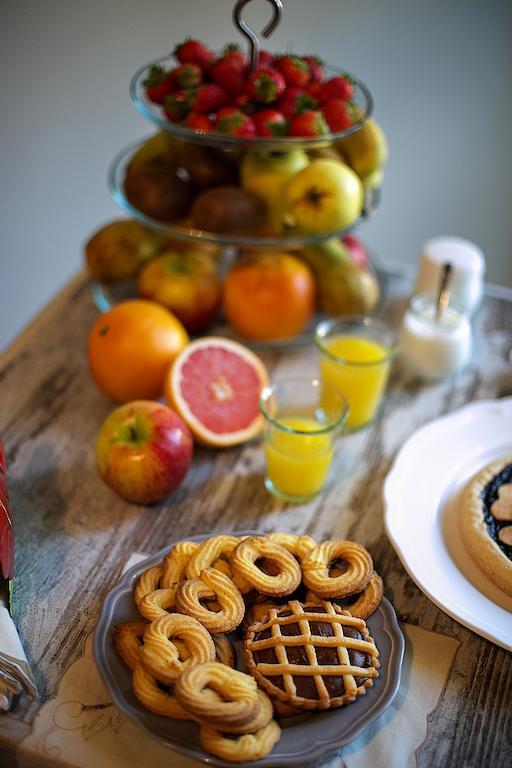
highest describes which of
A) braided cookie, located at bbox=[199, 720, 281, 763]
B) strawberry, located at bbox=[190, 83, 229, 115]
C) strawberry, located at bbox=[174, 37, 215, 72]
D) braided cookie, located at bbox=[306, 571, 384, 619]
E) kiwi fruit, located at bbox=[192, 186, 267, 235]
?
strawberry, located at bbox=[174, 37, 215, 72]

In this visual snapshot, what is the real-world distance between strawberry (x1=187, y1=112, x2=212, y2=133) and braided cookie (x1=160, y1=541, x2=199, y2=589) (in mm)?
731

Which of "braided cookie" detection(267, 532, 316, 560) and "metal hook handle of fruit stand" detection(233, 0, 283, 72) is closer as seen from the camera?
"braided cookie" detection(267, 532, 316, 560)

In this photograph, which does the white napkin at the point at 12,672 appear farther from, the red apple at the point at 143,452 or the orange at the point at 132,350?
the orange at the point at 132,350

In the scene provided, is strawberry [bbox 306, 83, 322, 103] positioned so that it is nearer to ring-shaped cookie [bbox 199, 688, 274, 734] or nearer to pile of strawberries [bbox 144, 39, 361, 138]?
pile of strawberries [bbox 144, 39, 361, 138]

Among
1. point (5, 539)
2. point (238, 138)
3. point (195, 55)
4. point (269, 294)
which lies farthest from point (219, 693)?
point (195, 55)

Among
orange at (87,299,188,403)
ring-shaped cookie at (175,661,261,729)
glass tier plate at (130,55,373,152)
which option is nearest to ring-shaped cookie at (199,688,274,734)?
ring-shaped cookie at (175,661,261,729)

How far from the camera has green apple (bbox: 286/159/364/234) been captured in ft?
4.42

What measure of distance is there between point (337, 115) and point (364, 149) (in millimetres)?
164

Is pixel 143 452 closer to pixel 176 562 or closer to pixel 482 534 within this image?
pixel 176 562

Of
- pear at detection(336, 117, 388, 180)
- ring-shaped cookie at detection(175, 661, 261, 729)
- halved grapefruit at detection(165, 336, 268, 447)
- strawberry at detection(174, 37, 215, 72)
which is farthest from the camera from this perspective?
pear at detection(336, 117, 388, 180)

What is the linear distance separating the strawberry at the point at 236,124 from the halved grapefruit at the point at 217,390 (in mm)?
368

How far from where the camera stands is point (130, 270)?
152cm

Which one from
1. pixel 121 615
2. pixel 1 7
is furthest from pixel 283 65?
pixel 1 7

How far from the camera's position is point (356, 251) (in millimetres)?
1567
